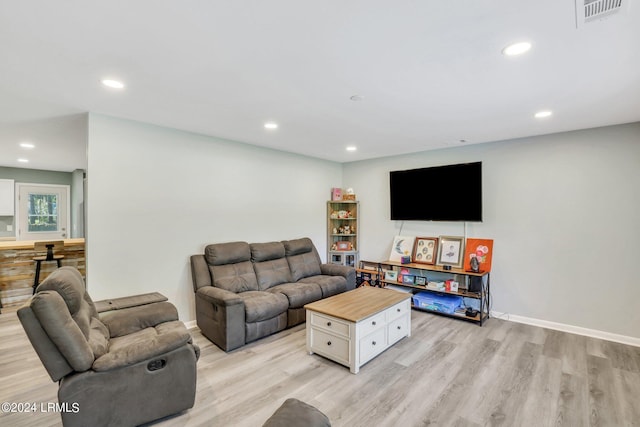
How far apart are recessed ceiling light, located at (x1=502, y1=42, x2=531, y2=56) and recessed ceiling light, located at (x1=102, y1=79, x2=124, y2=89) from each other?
2747 mm

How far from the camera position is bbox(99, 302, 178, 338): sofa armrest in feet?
8.21

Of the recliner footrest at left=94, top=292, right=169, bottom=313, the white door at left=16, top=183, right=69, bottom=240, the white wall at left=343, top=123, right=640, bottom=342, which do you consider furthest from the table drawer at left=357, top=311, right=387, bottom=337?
the white door at left=16, top=183, right=69, bottom=240

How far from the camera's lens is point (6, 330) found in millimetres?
3695

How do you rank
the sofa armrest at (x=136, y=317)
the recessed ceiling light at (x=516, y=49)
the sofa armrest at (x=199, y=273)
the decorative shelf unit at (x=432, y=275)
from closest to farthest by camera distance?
the recessed ceiling light at (x=516, y=49), the sofa armrest at (x=136, y=317), the sofa armrest at (x=199, y=273), the decorative shelf unit at (x=432, y=275)

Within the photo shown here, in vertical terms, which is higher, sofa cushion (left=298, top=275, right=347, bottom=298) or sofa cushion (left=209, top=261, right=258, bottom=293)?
sofa cushion (left=209, top=261, right=258, bottom=293)

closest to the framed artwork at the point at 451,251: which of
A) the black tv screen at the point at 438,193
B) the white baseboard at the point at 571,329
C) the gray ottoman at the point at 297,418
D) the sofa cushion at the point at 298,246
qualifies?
the black tv screen at the point at 438,193

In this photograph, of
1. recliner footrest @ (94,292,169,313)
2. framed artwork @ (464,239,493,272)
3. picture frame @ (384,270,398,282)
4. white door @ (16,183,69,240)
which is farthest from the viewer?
white door @ (16,183,69,240)

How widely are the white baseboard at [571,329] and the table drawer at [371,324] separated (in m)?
2.17

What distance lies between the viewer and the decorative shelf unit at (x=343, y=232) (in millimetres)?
5633

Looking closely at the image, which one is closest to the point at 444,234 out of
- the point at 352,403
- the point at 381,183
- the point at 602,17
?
the point at 381,183

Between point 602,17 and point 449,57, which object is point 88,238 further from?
point 602,17

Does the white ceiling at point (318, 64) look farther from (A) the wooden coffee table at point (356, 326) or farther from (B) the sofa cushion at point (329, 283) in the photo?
(B) the sofa cushion at point (329, 283)

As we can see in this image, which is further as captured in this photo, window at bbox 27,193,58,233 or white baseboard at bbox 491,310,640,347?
window at bbox 27,193,58,233

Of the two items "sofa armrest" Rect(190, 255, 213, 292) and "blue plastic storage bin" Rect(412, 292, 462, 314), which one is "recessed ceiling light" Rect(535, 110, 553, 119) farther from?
"sofa armrest" Rect(190, 255, 213, 292)
